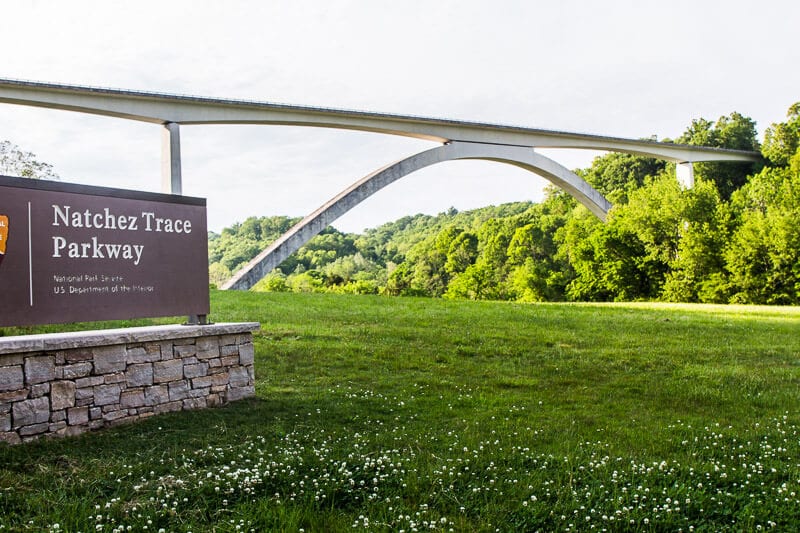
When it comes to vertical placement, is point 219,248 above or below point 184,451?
above

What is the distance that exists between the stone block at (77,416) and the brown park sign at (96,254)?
3.12 feet

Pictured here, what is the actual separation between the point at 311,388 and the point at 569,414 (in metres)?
3.33

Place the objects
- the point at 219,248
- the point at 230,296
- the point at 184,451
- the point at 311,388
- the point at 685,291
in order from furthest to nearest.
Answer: the point at 219,248 < the point at 685,291 < the point at 230,296 < the point at 311,388 < the point at 184,451

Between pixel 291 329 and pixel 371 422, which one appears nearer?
pixel 371 422

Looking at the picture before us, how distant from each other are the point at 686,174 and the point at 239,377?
39.1m

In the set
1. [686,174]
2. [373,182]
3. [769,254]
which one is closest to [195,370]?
[373,182]

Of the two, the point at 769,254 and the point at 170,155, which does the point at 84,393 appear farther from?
the point at 769,254

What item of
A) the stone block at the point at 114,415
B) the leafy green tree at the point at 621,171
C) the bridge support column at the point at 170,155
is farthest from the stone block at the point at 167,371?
the leafy green tree at the point at 621,171

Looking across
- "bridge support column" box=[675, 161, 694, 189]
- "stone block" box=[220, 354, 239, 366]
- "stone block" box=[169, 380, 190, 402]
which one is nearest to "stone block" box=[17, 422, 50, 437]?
"stone block" box=[169, 380, 190, 402]

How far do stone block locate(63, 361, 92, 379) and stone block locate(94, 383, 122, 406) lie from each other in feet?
0.65

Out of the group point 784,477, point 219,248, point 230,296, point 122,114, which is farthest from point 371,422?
point 219,248

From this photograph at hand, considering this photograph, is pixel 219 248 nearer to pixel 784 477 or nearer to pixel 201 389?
pixel 201 389

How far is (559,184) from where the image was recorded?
3731cm

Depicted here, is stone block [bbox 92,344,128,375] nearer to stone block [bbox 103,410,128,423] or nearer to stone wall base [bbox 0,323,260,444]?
stone wall base [bbox 0,323,260,444]
